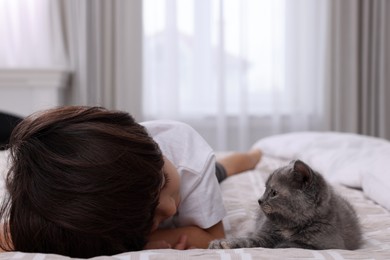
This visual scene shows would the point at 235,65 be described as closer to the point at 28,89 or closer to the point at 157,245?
the point at 28,89

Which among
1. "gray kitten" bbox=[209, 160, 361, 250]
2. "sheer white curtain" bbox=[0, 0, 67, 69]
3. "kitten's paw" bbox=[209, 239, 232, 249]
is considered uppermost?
"sheer white curtain" bbox=[0, 0, 67, 69]

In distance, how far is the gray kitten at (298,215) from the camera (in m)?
0.96

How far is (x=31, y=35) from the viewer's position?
339 cm

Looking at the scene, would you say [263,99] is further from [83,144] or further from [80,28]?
[83,144]

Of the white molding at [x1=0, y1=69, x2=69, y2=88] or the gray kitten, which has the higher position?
the white molding at [x1=0, y1=69, x2=69, y2=88]

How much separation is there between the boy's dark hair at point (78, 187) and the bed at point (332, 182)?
79 mm

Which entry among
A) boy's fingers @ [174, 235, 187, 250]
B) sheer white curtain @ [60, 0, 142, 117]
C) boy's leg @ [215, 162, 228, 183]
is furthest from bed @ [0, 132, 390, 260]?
sheer white curtain @ [60, 0, 142, 117]

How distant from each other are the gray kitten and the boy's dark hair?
0.19m

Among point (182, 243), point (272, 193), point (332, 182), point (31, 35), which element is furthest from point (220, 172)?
point (31, 35)

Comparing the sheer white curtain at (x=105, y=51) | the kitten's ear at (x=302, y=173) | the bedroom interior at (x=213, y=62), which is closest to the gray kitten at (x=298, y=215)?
the kitten's ear at (x=302, y=173)

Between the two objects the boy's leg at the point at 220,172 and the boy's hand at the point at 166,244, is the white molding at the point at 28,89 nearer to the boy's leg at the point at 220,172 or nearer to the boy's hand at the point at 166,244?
the boy's leg at the point at 220,172

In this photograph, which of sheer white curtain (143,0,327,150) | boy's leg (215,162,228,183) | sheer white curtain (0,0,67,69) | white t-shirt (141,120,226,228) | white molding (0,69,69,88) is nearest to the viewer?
white t-shirt (141,120,226,228)

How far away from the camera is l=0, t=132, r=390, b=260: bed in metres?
0.82

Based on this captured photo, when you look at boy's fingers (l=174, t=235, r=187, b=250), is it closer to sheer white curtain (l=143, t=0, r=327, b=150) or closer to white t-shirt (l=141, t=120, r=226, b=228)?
white t-shirt (l=141, t=120, r=226, b=228)
